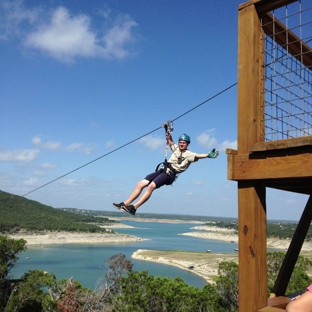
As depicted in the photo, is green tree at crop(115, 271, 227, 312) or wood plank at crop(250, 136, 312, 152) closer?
wood plank at crop(250, 136, 312, 152)

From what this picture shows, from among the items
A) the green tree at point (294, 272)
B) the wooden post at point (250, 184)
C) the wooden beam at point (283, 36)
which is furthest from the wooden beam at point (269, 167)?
the green tree at point (294, 272)

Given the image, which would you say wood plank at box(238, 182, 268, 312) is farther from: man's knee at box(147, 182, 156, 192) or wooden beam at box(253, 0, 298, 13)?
man's knee at box(147, 182, 156, 192)

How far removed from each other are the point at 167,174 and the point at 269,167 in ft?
5.28

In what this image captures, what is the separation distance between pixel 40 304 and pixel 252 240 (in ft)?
47.2

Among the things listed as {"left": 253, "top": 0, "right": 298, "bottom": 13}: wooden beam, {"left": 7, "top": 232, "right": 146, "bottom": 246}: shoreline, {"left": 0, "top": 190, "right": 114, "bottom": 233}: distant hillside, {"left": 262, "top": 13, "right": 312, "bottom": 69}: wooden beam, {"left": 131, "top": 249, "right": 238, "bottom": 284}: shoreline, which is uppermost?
{"left": 253, "top": 0, "right": 298, "bottom": 13}: wooden beam

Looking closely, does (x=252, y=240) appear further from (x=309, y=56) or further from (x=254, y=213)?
(x=309, y=56)

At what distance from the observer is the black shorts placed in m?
3.72

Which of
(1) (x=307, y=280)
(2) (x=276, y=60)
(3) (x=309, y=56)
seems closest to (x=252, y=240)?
(2) (x=276, y=60)

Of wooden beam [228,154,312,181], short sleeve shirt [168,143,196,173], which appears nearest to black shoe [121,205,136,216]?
short sleeve shirt [168,143,196,173]

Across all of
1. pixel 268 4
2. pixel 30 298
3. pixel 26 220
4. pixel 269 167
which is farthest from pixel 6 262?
pixel 26 220

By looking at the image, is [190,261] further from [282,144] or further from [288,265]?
[282,144]

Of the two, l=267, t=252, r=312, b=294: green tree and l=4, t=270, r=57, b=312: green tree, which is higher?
l=267, t=252, r=312, b=294: green tree

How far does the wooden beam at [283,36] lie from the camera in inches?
100

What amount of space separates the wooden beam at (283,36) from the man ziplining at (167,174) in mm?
1177
